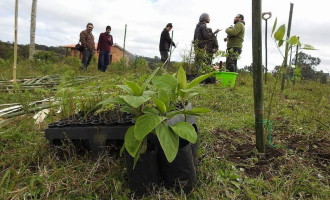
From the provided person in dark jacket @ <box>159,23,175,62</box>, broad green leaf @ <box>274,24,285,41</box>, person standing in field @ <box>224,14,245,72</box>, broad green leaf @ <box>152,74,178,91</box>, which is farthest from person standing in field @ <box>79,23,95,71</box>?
broad green leaf @ <box>274,24,285,41</box>

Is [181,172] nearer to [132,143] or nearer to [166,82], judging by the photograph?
[132,143]

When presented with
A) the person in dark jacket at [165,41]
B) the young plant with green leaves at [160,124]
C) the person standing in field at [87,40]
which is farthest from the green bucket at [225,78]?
the person standing in field at [87,40]

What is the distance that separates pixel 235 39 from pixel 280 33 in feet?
15.4

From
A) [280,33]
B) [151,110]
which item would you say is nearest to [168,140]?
[151,110]

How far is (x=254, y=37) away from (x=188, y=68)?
387 centimetres

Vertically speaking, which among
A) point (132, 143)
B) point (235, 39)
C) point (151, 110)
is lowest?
point (132, 143)

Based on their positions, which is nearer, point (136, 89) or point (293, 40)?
point (136, 89)

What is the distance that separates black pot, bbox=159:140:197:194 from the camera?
128 cm

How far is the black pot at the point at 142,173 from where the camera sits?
1.27 m

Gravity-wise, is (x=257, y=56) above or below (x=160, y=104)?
above

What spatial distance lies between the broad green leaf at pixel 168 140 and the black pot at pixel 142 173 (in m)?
0.22

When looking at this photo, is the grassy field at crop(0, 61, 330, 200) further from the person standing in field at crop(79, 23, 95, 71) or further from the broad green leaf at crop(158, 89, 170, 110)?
the person standing in field at crop(79, 23, 95, 71)

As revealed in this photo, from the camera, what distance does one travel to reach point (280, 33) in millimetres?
1412

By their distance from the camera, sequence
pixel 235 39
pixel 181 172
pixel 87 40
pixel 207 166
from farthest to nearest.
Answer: pixel 87 40
pixel 235 39
pixel 207 166
pixel 181 172
